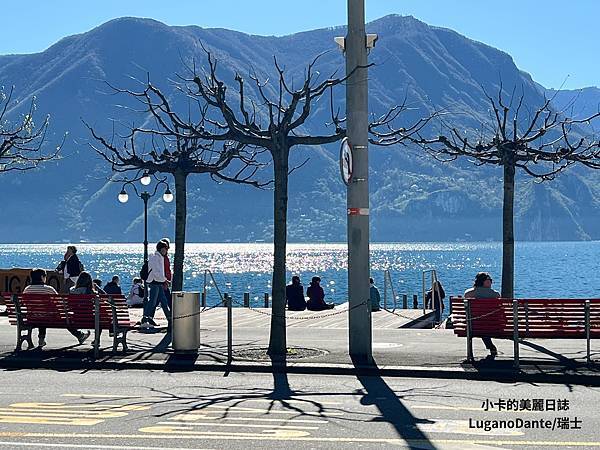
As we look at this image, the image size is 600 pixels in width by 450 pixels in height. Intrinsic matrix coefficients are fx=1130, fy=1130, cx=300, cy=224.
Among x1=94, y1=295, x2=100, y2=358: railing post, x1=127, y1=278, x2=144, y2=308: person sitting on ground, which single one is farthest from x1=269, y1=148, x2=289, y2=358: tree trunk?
x1=127, y1=278, x2=144, y2=308: person sitting on ground

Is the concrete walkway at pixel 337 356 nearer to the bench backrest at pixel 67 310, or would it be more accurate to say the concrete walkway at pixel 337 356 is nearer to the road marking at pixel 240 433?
the bench backrest at pixel 67 310

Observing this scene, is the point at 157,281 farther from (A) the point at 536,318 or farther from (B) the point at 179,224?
(A) the point at 536,318

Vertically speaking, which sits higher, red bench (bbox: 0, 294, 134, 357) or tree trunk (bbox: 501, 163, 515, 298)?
tree trunk (bbox: 501, 163, 515, 298)

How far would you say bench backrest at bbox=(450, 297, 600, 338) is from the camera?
1644 centimetres

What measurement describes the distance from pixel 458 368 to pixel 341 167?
364 cm

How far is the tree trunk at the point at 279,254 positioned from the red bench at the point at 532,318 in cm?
297

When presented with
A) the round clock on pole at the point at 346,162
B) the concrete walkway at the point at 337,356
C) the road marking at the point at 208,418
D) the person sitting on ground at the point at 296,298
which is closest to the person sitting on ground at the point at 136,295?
the person sitting on ground at the point at 296,298

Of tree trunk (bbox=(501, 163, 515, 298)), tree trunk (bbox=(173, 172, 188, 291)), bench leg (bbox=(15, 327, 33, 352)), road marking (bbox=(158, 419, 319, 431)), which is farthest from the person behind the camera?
tree trunk (bbox=(173, 172, 188, 291))

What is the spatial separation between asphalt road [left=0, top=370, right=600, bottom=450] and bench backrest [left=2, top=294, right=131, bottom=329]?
2238mm

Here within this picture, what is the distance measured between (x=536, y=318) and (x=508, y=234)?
619 cm

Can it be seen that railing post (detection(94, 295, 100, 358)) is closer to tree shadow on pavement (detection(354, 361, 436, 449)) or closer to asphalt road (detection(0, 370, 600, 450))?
asphalt road (detection(0, 370, 600, 450))

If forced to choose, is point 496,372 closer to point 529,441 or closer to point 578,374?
point 578,374

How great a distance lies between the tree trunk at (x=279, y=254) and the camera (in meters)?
17.9

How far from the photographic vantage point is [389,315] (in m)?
29.8
